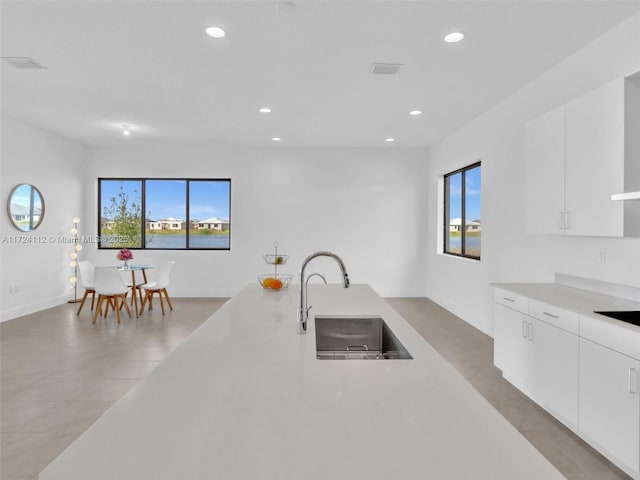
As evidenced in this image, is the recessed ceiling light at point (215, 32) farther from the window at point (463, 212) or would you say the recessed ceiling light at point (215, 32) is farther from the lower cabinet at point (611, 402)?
the window at point (463, 212)

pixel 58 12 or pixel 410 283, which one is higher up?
pixel 58 12

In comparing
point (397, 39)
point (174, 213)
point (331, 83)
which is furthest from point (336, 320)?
point (174, 213)

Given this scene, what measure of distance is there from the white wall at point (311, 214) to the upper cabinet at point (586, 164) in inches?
158

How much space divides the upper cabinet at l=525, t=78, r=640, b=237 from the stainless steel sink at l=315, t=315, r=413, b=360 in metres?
1.71

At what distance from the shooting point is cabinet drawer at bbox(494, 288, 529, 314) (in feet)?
9.86

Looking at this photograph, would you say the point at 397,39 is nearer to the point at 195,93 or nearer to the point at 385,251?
the point at 195,93

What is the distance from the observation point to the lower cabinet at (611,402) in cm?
198

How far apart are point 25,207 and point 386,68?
553cm

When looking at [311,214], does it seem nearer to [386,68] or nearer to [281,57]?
[386,68]

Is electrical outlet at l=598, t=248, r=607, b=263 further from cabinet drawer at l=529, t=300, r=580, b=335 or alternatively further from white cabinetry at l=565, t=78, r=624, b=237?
cabinet drawer at l=529, t=300, r=580, b=335

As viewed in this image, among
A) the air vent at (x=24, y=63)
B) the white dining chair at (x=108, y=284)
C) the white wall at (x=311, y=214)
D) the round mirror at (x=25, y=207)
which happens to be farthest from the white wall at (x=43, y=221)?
the air vent at (x=24, y=63)

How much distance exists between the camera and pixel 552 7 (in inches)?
104

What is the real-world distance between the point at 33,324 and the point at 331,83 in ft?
16.5

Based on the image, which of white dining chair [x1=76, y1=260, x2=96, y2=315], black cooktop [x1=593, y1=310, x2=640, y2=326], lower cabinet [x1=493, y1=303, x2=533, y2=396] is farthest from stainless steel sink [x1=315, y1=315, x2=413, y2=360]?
white dining chair [x1=76, y1=260, x2=96, y2=315]
